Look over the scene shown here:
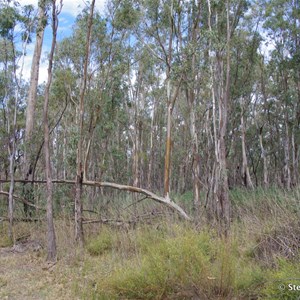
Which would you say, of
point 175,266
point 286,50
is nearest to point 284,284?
point 175,266

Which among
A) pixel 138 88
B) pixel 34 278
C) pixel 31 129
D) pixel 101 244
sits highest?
pixel 138 88

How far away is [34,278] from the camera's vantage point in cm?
751

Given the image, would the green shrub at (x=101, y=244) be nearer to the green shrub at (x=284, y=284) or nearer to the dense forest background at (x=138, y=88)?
the dense forest background at (x=138, y=88)

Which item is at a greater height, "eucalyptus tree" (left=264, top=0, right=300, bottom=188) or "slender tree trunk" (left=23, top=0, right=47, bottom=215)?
"eucalyptus tree" (left=264, top=0, right=300, bottom=188)

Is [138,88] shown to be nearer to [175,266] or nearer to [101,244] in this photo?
[101,244]

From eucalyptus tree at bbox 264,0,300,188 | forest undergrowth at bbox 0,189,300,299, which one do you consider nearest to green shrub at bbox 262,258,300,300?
forest undergrowth at bbox 0,189,300,299

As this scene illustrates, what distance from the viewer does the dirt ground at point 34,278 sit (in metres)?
6.56

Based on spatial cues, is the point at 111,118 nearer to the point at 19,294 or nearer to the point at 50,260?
the point at 50,260

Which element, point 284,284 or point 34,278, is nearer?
point 284,284

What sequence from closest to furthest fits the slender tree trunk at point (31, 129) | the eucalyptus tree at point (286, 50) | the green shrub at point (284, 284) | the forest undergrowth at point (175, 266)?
the green shrub at point (284, 284) < the forest undergrowth at point (175, 266) < the slender tree trunk at point (31, 129) < the eucalyptus tree at point (286, 50)

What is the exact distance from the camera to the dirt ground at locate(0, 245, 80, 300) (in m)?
6.56

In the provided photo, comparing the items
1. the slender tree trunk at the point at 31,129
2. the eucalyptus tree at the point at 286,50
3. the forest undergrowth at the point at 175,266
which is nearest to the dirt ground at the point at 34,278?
the forest undergrowth at the point at 175,266

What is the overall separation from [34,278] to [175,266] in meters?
3.49

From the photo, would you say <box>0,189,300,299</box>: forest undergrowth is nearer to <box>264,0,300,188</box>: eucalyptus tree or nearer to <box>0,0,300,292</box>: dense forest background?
<box>0,0,300,292</box>: dense forest background
